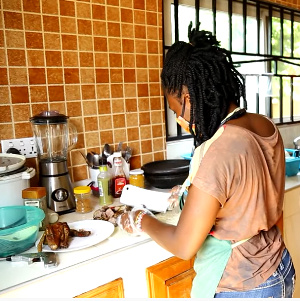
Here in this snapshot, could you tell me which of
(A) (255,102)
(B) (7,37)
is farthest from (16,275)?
(A) (255,102)

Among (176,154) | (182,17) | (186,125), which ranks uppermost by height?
(182,17)

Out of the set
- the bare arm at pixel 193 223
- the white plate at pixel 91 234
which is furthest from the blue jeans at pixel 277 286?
the white plate at pixel 91 234

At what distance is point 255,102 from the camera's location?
265 centimetres

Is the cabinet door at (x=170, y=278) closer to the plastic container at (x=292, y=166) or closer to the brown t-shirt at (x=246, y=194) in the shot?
the brown t-shirt at (x=246, y=194)

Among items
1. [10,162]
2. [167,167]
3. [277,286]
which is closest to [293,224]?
[167,167]

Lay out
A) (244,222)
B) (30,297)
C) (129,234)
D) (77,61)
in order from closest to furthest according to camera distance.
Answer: (244,222)
(30,297)
(129,234)
(77,61)

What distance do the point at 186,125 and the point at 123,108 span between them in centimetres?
86

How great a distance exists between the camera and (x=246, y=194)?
84cm

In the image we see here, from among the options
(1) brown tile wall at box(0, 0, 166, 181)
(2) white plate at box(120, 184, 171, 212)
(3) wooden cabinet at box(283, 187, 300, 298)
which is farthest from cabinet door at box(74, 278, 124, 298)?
(3) wooden cabinet at box(283, 187, 300, 298)

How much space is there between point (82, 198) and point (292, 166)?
1.25 meters

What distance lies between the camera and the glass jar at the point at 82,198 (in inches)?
56.1

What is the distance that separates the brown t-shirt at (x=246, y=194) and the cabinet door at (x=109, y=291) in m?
0.38

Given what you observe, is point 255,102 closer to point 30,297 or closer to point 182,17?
point 182,17

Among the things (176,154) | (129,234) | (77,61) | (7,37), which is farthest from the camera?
(176,154)
